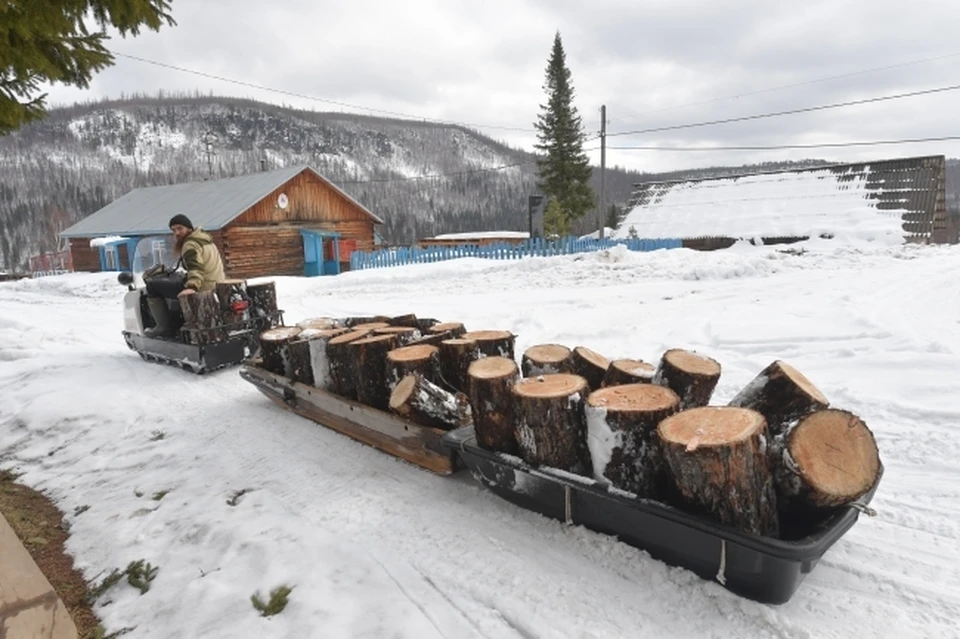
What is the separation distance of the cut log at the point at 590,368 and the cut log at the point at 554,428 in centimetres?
68

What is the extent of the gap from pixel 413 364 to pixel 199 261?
12.5 feet

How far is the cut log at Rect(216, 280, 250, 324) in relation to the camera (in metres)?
5.65

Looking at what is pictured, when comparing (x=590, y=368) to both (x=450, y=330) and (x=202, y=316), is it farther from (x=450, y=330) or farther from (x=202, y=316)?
(x=202, y=316)

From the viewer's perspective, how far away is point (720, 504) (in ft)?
6.15

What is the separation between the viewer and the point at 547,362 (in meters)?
3.02

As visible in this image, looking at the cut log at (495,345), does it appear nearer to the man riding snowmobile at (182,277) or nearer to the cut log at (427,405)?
the cut log at (427,405)

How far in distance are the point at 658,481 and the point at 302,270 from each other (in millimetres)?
25016

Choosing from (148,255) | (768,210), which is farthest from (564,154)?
(148,255)

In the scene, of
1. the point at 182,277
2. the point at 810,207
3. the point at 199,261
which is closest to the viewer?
the point at 199,261

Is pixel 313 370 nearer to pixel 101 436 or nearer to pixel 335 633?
pixel 101 436

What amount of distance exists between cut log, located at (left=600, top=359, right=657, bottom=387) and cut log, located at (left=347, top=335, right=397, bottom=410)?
5.11 feet

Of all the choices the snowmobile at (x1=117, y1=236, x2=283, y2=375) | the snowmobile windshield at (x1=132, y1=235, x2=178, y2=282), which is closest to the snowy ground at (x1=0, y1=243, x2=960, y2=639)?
the snowmobile at (x1=117, y1=236, x2=283, y2=375)

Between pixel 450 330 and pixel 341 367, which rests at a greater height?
pixel 450 330

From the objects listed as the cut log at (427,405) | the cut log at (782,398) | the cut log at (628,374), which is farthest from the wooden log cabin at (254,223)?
the cut log at (782,398)
